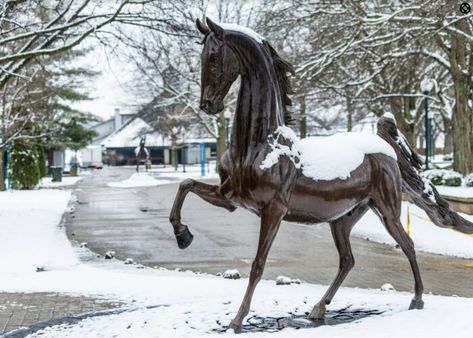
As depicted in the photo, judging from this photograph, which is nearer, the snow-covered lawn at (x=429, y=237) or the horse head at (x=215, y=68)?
the horse head at (x=215, y=68)

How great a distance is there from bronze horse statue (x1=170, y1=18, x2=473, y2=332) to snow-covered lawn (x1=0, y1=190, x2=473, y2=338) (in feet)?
1.82

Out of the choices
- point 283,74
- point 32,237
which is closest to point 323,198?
point 283,74

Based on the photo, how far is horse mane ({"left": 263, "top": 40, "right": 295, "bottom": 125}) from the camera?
20.1ft

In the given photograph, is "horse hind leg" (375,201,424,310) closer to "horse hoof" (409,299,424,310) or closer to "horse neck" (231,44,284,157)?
"horse hoof" (409,299,424,310)

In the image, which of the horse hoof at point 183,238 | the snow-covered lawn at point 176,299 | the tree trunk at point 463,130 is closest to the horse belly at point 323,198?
the horse hoof at point 183,238

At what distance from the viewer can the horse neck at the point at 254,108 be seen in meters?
6.02

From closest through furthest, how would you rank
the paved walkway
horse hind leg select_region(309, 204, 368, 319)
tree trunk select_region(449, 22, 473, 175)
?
1. horse hind leg select_region(309, 204, 368, 319)
2. the paved walkway
3. tree trunk select_region(449, 22, 473, 175)

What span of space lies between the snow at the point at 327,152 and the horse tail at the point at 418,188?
9.6 inches

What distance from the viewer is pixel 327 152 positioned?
254 inches

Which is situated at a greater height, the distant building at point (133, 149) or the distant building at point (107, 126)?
the distant building at point (107, 126)

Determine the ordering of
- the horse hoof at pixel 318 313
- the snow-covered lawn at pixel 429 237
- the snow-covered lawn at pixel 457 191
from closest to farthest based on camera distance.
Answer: the horse hoof at pixel 318 313 < the snow-covered lawn at pixel 429 237 < the snow-covered lawn at pixel 457 191

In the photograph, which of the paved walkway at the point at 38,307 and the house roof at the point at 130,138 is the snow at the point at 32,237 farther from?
the house roof at the point at 130,138

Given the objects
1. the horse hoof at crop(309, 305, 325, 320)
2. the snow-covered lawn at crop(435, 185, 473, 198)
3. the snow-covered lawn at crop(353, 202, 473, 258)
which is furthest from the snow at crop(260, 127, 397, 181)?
the snow-covered lawn at crop(435, 185, 473, 198)

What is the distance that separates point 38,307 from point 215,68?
14.8ft
